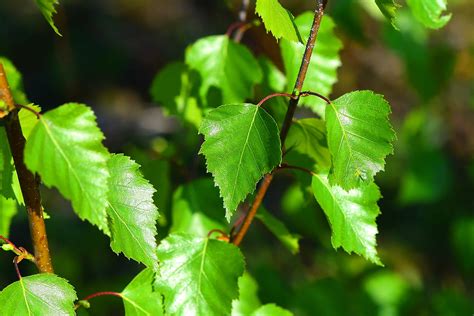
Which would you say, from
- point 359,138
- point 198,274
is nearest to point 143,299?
point 198,274

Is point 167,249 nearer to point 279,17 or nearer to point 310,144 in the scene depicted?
point 310,144

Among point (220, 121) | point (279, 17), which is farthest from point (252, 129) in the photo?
point (279, 17)

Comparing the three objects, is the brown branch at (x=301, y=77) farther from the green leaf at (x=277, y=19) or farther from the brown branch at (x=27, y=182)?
the brown branch at (x=27, y=182)

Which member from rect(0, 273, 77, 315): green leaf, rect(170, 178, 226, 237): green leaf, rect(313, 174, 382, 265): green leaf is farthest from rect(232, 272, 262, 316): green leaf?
rect(0, 273, 77, 315): green leaf

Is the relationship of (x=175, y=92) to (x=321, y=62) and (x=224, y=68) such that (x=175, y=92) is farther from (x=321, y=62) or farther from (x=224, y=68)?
(x=321, y=62)

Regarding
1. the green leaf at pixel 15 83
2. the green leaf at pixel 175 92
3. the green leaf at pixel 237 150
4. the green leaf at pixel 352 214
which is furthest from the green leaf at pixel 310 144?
the green leaf at pixel 15 83

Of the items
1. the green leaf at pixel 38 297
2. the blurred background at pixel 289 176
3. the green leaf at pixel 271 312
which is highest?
the green leaf at pixel 38 297
